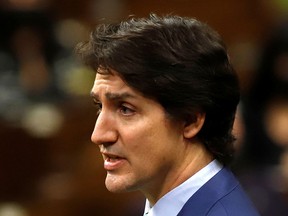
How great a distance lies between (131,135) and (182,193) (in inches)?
6.7

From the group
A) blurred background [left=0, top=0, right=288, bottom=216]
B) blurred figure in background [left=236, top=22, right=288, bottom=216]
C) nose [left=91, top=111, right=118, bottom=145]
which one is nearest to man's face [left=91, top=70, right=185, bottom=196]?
nose [left=91, top=111, right=118, bottom=145]

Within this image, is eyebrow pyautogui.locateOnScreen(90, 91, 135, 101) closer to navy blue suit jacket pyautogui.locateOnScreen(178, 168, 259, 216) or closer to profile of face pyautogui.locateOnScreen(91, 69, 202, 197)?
profile of face pyautogui.locateOnScreen(91, 69, 202, 197)

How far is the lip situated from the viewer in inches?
72.0

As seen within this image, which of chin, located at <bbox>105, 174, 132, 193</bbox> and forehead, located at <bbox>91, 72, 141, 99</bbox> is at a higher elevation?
forehead, located at <bbox>91, 72, 141, 99</bbox>

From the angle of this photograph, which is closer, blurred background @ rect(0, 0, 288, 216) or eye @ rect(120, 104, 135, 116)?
eye @ rect(120, 104, 135, 116)

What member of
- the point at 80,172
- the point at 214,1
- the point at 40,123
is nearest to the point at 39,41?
the point at 40,123

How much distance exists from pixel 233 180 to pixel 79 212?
74.6 inches

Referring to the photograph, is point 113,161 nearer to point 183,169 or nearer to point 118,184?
point 118,184

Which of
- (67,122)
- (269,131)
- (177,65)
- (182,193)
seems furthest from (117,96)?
(67,122)

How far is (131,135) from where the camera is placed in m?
1.81

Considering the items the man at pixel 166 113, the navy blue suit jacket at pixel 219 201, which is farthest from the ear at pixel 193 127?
the navy blue suit jacket at pixel 219 201

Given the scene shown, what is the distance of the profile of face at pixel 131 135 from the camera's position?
1808 mm

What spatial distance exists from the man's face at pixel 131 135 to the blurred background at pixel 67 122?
146cm

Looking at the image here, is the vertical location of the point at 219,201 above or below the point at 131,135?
below
